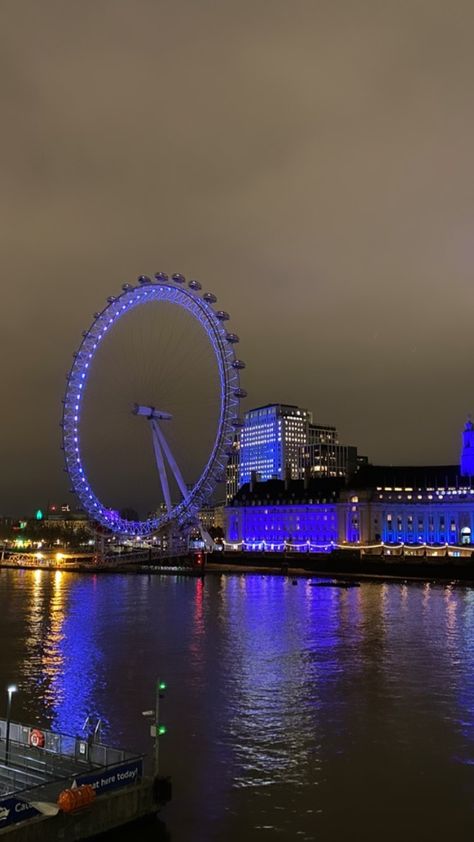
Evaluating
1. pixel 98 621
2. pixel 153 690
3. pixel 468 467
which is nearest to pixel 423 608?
pixel 98 621

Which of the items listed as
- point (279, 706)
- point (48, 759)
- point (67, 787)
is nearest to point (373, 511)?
point (279, 706)

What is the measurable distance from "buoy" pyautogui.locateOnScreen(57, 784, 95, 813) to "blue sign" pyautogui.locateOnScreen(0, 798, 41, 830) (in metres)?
A: 0.48

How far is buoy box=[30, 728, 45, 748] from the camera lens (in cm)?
1833

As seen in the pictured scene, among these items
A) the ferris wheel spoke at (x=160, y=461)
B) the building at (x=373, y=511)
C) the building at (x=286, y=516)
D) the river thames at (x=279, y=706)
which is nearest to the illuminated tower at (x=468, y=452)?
the building at (x=373, y=511)

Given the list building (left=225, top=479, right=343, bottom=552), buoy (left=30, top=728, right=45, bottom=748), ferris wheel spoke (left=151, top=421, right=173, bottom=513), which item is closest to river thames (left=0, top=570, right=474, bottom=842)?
buoy (left=30, top=728, right=45, bottom=748)

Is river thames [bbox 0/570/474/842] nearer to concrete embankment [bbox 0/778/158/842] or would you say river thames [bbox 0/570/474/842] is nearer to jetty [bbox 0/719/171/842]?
concrete embankment [bbox 0/778/158/842]

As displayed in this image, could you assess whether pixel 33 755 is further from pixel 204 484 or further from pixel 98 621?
pixel 204 484

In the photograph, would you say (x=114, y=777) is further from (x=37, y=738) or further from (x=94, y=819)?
(x=37, y=738)

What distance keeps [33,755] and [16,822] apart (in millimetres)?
2949

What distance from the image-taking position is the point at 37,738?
60.3 ft

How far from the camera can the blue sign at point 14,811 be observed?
49.5 feet

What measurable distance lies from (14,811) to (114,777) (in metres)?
2.44

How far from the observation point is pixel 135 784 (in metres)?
17.5

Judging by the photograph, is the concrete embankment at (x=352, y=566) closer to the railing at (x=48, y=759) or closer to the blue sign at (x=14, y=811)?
the railing at (x=48, y=759)
